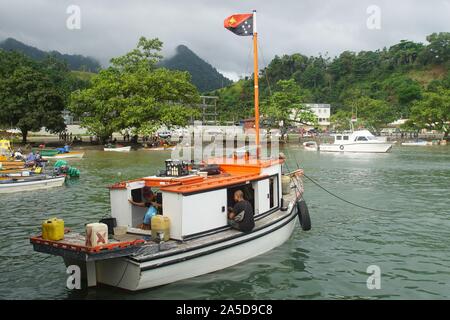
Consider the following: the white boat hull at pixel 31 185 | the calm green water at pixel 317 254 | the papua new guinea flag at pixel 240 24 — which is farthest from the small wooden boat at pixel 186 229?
the white boat hull at pixel 31 185

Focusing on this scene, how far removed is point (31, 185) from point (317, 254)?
21.5m

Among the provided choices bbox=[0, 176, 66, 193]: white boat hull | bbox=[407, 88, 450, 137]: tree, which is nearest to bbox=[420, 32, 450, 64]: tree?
bbox=[407, 88, 450, 137]: tree

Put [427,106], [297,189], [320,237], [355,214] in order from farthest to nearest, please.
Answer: [427,106] < [355,214] < [297,189] < [320,237]

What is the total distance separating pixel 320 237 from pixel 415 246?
3427 millimetres

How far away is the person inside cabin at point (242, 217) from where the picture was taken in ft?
42.0

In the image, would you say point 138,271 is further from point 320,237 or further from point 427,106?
point 427,106

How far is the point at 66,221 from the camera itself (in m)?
19.5

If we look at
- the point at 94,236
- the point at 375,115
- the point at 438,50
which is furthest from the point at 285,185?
the point at 438,50

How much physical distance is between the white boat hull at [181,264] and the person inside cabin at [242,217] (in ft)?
1.01

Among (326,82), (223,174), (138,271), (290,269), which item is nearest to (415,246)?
(290,269)

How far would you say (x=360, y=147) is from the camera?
2584 inches

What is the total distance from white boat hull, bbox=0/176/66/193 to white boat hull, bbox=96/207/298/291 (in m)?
19.7

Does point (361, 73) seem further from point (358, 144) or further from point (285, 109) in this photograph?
point (358, 144)

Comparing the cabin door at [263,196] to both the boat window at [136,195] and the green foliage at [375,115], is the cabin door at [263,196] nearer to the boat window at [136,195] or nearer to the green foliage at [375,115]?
the boat window at [136,195]
